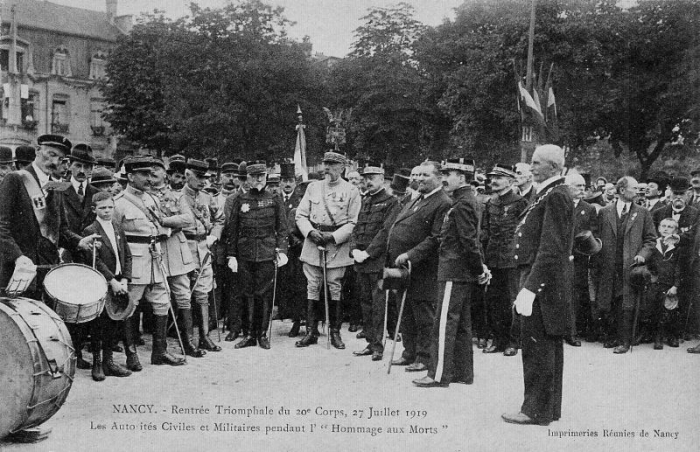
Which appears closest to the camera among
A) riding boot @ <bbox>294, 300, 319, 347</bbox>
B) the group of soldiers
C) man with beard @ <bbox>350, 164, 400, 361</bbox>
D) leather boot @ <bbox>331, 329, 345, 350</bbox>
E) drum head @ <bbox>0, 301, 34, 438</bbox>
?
drum head @ <bbox>0, 301, 34, 438</bbox>

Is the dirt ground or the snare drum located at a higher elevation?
the snare drum

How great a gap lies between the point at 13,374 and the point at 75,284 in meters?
1.14

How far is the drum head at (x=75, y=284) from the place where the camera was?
5.33 metres

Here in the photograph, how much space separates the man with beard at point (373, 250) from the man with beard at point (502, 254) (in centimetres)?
124

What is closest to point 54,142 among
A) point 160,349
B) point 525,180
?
point 160,349

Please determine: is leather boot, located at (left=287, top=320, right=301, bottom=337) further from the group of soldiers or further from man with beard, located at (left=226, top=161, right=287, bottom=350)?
man with beard, located at (left=226, top=161, right=287, bottom=350)

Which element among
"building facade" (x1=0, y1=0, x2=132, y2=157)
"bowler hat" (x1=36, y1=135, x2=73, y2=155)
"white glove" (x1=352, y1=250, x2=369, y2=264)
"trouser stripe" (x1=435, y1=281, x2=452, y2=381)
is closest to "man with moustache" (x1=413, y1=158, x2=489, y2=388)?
"trouser stripe" (x1=435, y1=281, x2=452, y2=381)

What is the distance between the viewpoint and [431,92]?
87.6ft

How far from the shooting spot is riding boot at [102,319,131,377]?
6566mm

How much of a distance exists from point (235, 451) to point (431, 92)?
915 inches

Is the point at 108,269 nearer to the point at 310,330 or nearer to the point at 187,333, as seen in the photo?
the point at 187,333

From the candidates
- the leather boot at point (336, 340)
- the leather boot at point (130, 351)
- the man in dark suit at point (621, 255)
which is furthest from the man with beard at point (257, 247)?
the man in dark suit at point (621, 255)

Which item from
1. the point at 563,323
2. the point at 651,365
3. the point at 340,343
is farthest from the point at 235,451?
the point at 651,365

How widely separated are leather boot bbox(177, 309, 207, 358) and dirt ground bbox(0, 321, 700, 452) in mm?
351
